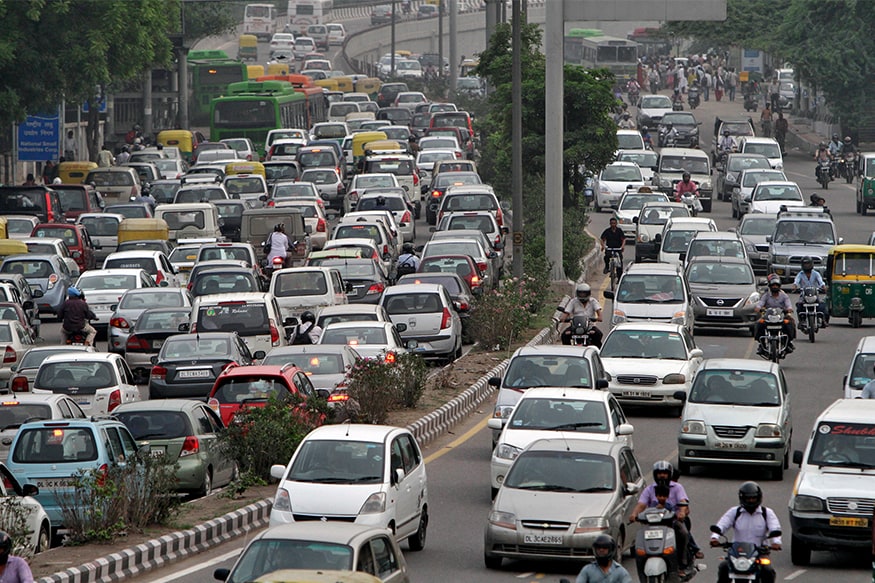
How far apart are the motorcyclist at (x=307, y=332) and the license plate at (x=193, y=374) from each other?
269 centimetres

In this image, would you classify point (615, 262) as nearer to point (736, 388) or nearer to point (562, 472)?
point (736, 388)

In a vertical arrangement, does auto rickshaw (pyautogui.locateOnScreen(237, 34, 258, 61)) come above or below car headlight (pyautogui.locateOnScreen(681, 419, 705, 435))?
above

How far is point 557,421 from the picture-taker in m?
20.3

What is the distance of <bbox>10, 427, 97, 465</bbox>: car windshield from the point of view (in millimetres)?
18266

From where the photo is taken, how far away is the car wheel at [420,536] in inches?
688

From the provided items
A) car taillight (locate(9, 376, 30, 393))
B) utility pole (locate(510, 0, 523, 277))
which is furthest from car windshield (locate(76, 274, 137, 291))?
car taillight (locate(9, 376, 30, 393))

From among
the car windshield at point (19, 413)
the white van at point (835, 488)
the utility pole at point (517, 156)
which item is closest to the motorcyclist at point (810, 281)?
the utility pole at point (517, 156)

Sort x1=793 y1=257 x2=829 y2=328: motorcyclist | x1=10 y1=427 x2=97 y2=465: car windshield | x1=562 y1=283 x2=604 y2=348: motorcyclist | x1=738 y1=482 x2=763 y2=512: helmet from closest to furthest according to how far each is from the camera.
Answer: x1=738 y1=482 x2=763 y2=512: helmet
x1=10 y1=427 x2=97 y2=465: car windshield
x1=562 y1=283 x2=604 y2=348: motorcyclist
x1=793 y1=257 x2=829 y2=328: motorcyclist

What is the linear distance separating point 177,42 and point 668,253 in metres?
A: 43.3

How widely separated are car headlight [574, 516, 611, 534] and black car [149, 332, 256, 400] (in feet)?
32.0

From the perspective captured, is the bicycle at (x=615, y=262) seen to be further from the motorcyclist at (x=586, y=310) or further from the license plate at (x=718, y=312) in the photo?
the motorcyclist at (x=586, y=310)

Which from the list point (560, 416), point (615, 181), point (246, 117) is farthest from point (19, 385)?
point (246, 117)

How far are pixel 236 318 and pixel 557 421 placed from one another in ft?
30.5

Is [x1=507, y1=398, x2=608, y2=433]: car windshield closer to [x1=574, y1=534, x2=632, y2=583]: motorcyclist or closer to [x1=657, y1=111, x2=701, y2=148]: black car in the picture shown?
[x1=574, y1=534, x2=632, y2=583]: motorcyclist
